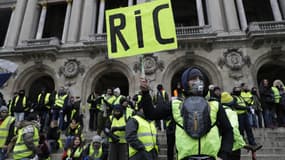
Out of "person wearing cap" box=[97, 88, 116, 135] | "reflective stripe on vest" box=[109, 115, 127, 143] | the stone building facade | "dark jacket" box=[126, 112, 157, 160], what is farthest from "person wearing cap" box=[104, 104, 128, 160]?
the stone building facade

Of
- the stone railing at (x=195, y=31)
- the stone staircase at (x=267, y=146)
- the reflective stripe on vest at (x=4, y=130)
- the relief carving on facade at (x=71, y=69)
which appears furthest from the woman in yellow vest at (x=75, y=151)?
the stone railing at (x=195, y=31)

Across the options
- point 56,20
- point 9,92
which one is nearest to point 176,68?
point 9,92

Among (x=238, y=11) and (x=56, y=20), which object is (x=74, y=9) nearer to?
(x=56, y=20)

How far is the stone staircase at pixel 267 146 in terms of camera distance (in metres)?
6.48

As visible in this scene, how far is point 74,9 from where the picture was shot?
1834 cm

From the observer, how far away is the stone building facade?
47.2 feet

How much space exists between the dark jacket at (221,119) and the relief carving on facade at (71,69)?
13780 millimetres

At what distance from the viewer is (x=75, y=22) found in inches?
697

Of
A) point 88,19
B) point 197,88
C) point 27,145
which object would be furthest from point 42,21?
point 197,88

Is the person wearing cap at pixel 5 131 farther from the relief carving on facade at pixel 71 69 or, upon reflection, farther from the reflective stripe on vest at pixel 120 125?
the relief carving on facade at pixel 71 69

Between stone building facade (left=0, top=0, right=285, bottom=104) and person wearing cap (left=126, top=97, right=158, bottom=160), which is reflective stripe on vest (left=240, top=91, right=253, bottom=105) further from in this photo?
person wearing cap (left=126, top=97, right=158, bottom=160)

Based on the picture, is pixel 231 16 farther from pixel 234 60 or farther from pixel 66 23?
pixel 66 23

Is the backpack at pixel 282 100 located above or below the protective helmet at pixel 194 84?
above

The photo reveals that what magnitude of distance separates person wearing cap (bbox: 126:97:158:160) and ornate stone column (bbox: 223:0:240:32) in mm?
13167
